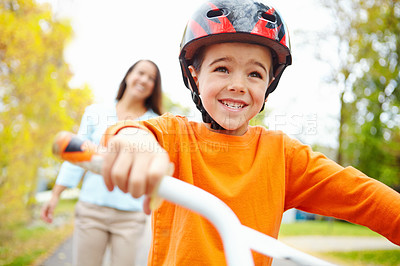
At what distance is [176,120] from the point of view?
1.91m

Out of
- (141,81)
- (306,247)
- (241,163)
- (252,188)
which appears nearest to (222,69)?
(241,163)

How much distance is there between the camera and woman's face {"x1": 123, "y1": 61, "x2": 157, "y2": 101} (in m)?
4.00

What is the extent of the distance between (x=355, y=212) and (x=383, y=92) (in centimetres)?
1026

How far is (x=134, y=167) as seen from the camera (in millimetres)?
946

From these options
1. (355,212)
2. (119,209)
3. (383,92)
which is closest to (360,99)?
(383,92)

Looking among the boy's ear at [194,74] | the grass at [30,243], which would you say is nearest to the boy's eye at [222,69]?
the boy's ear at [194,74]

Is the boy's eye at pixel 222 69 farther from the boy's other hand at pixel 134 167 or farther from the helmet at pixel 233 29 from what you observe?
the boy's other hand at pixel 134 167

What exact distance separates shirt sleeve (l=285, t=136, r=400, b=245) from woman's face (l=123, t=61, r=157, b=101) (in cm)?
242

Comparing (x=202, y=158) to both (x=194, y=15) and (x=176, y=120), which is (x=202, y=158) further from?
(x=194, y=15)

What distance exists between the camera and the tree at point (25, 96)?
5.75 metres

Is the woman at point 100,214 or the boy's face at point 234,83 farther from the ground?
the boy's face at point 234,83

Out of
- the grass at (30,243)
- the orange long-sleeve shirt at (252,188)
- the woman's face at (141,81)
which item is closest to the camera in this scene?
the orange long-sleeve shirt at (252,188)

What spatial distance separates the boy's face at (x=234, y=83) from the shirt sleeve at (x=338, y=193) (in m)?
0.33

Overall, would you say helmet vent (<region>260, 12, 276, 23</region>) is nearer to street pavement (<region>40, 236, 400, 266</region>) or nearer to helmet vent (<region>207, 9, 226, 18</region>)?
helmet vent (<region>207, 9, 226, 18</region>)
